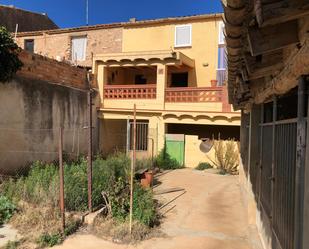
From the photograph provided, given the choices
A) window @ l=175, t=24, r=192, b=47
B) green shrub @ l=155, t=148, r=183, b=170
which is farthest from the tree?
window @ l=175, t=24, r=192, b=47

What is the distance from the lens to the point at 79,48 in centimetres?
2075

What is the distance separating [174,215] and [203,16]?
13190mm

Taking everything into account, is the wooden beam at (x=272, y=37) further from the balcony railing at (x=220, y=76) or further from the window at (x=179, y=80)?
the window at (x=179, y=80)

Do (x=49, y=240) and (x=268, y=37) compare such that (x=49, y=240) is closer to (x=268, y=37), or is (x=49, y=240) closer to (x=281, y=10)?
(x=268, y=37)

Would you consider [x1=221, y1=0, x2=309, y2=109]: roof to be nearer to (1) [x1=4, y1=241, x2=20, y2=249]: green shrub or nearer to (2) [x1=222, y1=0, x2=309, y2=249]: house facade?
(2) [x1=222, y1=0, x2=309, y2=249]: house facade

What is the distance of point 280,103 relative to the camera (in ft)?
14.1

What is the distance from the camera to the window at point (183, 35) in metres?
18.4

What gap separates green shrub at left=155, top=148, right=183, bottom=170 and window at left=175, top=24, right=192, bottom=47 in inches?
263

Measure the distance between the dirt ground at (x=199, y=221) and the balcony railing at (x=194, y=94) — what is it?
4.45 m

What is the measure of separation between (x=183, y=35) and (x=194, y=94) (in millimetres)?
4787

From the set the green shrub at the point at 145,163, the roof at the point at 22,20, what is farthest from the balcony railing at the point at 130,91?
the roof at the point at 22,20

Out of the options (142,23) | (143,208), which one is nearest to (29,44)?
(142,23)

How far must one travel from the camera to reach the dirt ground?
19.4 ft

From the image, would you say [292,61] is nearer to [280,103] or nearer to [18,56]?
[280,103]
